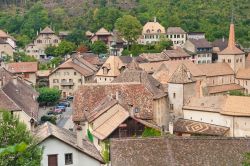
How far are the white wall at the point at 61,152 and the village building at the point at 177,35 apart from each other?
300 ft

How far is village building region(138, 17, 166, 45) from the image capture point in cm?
12000

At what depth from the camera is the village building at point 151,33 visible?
12000 centimetres

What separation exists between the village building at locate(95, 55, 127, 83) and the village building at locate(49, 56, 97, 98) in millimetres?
5796

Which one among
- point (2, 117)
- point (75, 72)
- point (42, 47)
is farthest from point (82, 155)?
point (42, 47)

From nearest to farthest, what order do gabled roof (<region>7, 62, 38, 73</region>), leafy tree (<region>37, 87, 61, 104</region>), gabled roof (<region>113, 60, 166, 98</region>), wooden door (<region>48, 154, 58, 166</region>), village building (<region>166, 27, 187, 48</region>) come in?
1. wooden door (<region>48, 154, 58, 166</region>)
2. gabled roof (<region>113, 60, 166, 98</region>)
3. leafy tree (<region>37, 87, 61, 104</region>)
4. gabled roof (<region>7, 62, 38, 73</region>)
5. village building (<region>166, 27, 187, 48</region>)

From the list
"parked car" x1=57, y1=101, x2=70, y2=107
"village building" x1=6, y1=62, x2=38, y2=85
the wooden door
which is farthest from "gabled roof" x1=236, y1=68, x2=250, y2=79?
the wooden door

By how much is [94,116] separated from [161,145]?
1299 centimetres

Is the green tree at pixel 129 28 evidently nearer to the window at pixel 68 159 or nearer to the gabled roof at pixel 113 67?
the gabled roof at pixel 113 67

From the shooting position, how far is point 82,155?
29.9 metres

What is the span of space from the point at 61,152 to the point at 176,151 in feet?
22.8

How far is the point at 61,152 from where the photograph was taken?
29.3 metres

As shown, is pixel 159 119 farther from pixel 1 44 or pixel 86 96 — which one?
pixel 1 44

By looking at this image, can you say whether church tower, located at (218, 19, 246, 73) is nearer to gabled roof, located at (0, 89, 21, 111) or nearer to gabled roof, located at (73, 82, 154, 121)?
gabled roof, located at (73, 82, 154, 121)

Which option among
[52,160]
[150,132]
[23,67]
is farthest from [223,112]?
[23,67]
